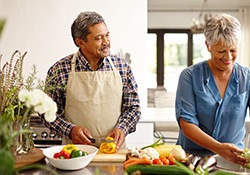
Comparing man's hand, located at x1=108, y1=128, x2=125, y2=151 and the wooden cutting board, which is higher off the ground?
man's hand, located at x1=108, y1=128, x2=125, y2=151

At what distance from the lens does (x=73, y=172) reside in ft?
5.45

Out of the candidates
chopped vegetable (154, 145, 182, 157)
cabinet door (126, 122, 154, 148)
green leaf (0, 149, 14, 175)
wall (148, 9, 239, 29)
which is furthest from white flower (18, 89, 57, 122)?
wall (148, 9, 239, 29)

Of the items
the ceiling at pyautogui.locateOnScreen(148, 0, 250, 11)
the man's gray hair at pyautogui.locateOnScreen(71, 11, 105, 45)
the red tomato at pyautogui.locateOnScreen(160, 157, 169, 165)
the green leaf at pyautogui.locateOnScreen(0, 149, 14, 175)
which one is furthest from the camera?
the ceiling at pyautogui.locateOnScreen(148, 0, 250, 11)

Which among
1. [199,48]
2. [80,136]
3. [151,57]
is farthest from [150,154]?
[199,48]

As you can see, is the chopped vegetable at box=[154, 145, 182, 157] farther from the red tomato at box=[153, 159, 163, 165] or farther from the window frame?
the window frame

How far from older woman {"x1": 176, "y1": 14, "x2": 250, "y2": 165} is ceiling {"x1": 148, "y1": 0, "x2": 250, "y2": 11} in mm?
7260

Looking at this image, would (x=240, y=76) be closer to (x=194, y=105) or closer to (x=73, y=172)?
(x=194, y=105)

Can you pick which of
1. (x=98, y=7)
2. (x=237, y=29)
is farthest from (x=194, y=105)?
(x=98, y=7)

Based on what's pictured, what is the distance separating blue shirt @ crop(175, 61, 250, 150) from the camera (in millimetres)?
1938

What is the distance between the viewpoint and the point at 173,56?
9844 millimetres

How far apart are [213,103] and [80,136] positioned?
0.65 meters

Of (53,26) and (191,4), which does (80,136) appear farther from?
Answer: (191,4)

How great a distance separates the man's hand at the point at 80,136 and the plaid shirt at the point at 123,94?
3.5 inches

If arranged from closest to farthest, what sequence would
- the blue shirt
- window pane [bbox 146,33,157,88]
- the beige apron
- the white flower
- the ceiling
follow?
the white flower, the blue shirt, the beige apron, the ceiling, window pane [bbox 146,33,157,88]
